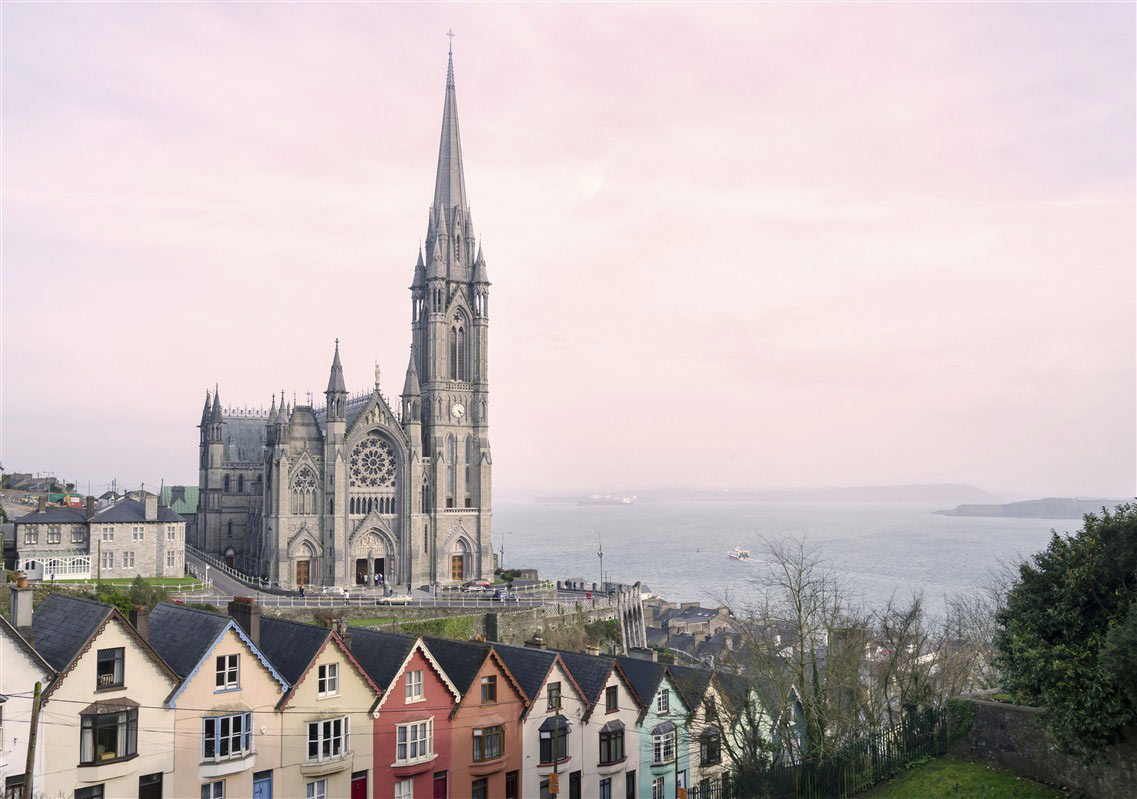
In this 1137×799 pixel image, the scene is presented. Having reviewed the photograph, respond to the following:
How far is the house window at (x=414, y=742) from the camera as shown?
32.7 m

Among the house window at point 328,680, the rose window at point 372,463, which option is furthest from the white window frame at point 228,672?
the rose window at point 372,463

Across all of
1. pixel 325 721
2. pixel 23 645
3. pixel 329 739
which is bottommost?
pixel 329 739

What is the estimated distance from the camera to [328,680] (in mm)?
31688

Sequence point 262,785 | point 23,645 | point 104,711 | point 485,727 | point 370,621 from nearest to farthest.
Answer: point 23,645, point 104,711, point 262,785, point 485,727, point 370,621

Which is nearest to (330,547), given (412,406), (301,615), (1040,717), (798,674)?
(412,406)

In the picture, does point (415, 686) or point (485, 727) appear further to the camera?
point (485, 727)

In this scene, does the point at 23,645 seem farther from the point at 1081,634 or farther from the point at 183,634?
the point at 1081,634

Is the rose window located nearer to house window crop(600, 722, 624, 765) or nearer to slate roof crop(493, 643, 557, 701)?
slate roof crop(493, 643, 557, 701)

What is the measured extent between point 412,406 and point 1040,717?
73003mm

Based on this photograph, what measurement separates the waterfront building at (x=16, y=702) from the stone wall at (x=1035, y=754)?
27014 millimetres

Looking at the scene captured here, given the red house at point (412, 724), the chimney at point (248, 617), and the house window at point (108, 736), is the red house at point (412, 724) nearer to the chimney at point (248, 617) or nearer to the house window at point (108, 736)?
the chimney at point (248, 617)

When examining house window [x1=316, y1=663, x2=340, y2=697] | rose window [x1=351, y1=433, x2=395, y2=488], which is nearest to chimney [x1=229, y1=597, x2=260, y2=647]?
house window [x1=316, y1=663, x2=340, y2=697]

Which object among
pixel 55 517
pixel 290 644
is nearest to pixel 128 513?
pixel 55 517

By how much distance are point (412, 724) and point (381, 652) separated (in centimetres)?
318
